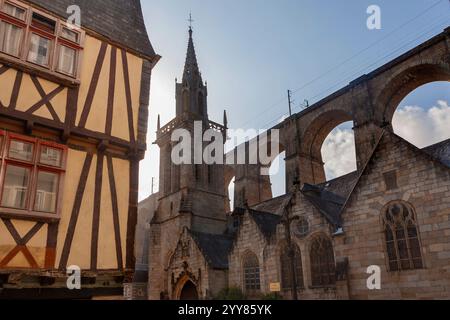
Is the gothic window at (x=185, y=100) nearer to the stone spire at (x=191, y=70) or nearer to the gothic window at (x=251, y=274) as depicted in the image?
the stone spire at (x=191, y=70)

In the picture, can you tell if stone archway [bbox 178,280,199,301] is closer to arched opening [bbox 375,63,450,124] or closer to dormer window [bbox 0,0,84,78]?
arched opening [bbox 375,63,450,124]

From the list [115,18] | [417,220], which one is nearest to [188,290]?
[417,220]

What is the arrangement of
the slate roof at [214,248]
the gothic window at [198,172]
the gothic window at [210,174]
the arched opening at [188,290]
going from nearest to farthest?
the slate roof at [214,248] → the arched opening at [188,290] → the gothic window at [198,172] → the gothic window at [210,174]

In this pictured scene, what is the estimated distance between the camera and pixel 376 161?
463 inches

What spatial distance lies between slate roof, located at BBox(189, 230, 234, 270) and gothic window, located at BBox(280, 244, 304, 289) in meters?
3.79

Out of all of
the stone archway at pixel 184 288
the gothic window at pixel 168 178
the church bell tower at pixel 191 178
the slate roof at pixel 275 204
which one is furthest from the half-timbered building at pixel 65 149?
the gothic window at pixel 168 178

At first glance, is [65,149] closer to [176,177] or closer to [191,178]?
[191,178]

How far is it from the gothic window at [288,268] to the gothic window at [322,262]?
1.84 feet

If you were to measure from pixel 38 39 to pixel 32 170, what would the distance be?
280 cm

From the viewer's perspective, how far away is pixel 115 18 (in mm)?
9273

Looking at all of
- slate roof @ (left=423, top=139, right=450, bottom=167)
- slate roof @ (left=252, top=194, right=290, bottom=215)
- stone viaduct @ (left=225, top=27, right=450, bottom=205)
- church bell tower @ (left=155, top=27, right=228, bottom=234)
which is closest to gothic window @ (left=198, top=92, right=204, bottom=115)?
church bell tower @ (left=155, top=27, right=228, bottom=234)

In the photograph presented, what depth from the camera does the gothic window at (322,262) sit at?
43.5 feet

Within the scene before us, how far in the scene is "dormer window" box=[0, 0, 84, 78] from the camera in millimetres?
7055

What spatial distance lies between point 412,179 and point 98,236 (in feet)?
29.0
